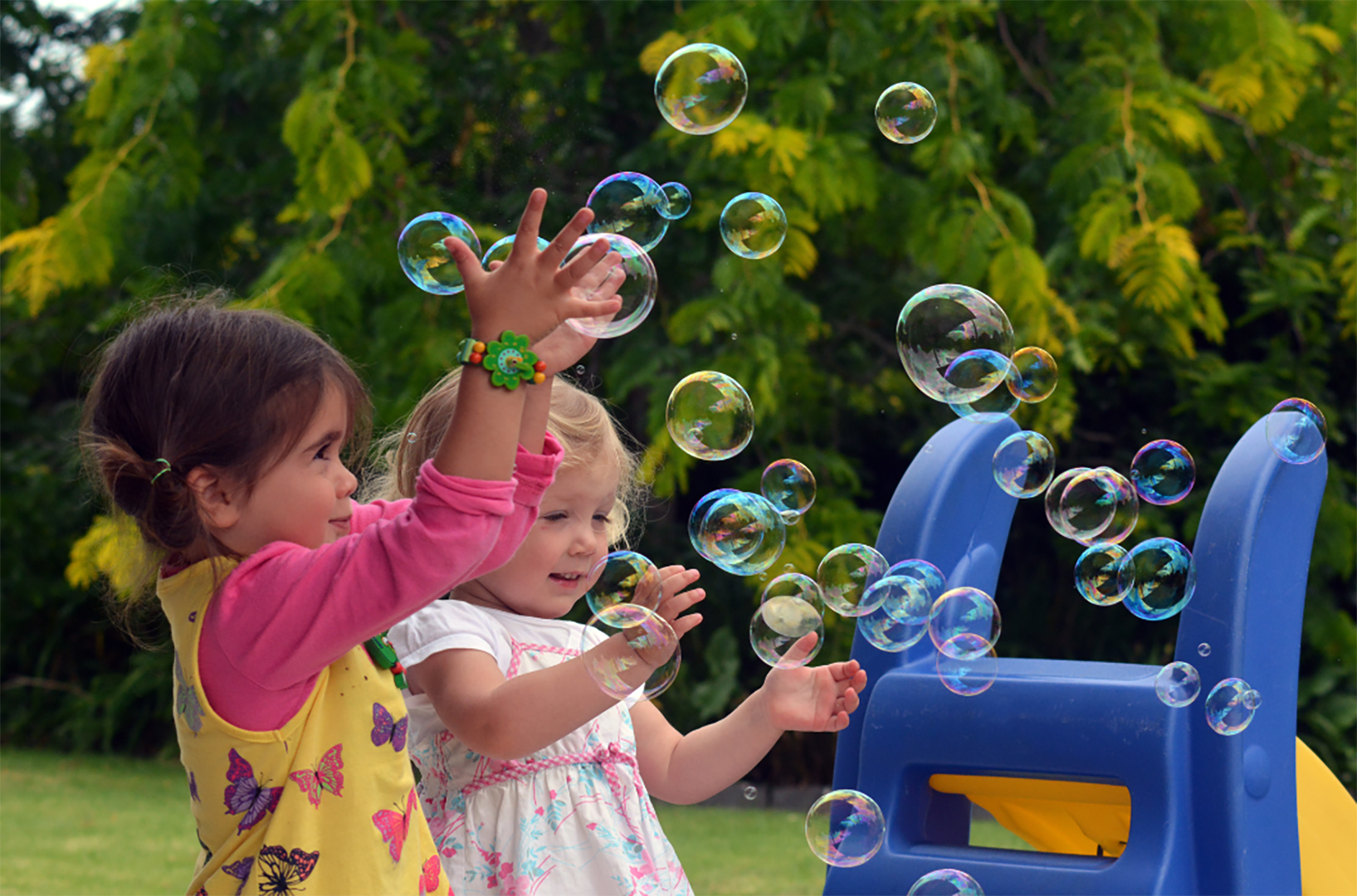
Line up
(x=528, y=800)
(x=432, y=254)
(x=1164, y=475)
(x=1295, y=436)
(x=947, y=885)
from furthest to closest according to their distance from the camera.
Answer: (x=1164, y=475), (x=1295, y=436), (x=947, y=885), (x=432, y=254), (x=528, y=800)

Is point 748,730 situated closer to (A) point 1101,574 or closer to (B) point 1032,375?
(A) point 1101,574

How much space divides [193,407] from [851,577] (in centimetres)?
112

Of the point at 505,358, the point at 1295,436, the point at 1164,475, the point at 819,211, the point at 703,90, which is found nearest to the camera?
the point at 505,358

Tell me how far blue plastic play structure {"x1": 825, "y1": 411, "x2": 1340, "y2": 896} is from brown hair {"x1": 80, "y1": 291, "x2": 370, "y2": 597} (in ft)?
3.61

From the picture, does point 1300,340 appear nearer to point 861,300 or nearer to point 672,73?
point 861,300

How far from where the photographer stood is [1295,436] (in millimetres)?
2127

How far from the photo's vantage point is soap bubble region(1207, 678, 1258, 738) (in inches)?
75.9

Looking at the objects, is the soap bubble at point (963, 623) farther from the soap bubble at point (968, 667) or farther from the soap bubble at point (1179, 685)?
the soap bubble at point (1179, 685)

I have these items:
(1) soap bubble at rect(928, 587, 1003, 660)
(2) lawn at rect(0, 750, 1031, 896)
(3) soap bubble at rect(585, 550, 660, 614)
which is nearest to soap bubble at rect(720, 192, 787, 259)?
(1) soap bubble at rect(928, 587, 1003, 660)

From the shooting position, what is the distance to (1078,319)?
4684 mm

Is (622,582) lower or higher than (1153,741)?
higher

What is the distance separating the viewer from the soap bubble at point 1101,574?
2359mm

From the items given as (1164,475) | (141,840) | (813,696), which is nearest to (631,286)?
(813,696)

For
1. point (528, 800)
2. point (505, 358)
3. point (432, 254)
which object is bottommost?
point (528, 800)
